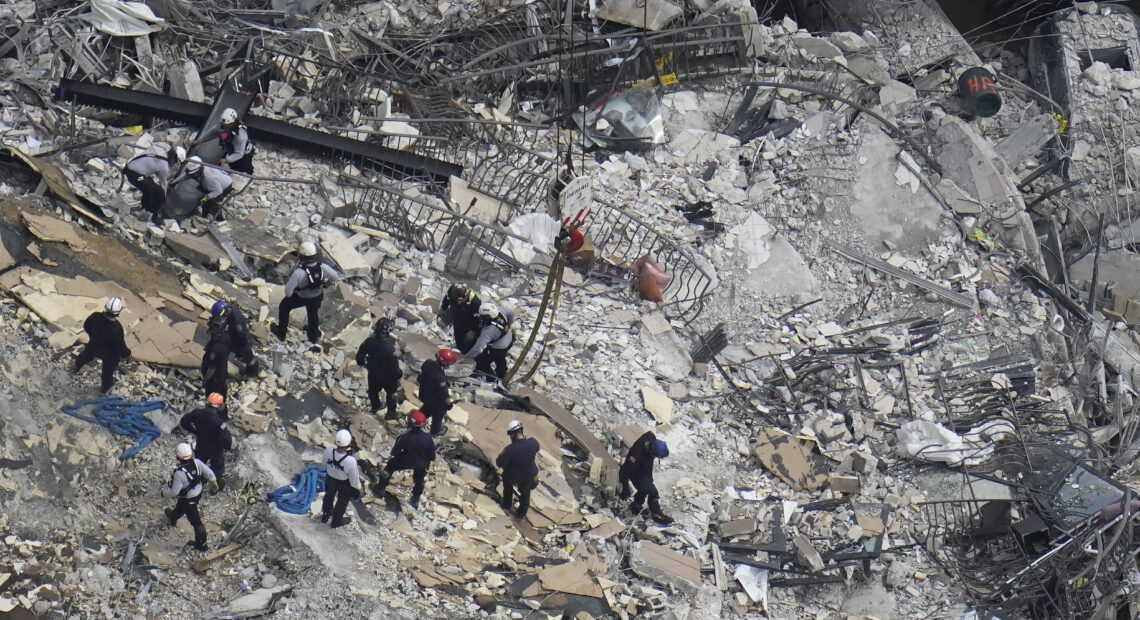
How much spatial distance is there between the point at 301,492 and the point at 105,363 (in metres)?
2.06

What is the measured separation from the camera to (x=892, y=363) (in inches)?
548

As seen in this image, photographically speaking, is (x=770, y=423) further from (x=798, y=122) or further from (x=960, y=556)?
(x=798, y=122)

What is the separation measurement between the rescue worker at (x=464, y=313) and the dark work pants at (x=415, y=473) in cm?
171

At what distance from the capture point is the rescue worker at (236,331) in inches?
400

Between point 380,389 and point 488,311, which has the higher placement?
point 488,311

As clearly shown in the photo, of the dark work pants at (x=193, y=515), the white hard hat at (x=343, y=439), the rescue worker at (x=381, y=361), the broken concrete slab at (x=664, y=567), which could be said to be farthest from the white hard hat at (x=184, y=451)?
the broken concrete slab at (x=664, y=567)

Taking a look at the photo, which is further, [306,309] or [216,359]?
[306,309]

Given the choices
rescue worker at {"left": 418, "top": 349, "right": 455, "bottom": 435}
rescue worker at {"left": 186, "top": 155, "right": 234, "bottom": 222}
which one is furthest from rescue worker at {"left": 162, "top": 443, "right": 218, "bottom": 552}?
rescue worker at {"left": 186, "top": 155, "right": 234, "bottom": 222}

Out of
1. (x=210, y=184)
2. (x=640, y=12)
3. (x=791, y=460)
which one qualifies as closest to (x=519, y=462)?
(x=791, y=460)

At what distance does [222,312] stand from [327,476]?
1853 mm

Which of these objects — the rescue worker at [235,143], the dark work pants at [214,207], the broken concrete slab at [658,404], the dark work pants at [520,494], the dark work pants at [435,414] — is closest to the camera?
the dark work pants at [520,494]

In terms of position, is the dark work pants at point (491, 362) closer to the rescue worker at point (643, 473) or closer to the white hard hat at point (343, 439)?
the rescue worker at point (643, 473)

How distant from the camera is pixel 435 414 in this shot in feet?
35.1

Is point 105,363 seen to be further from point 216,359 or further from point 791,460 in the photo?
point 791,460
